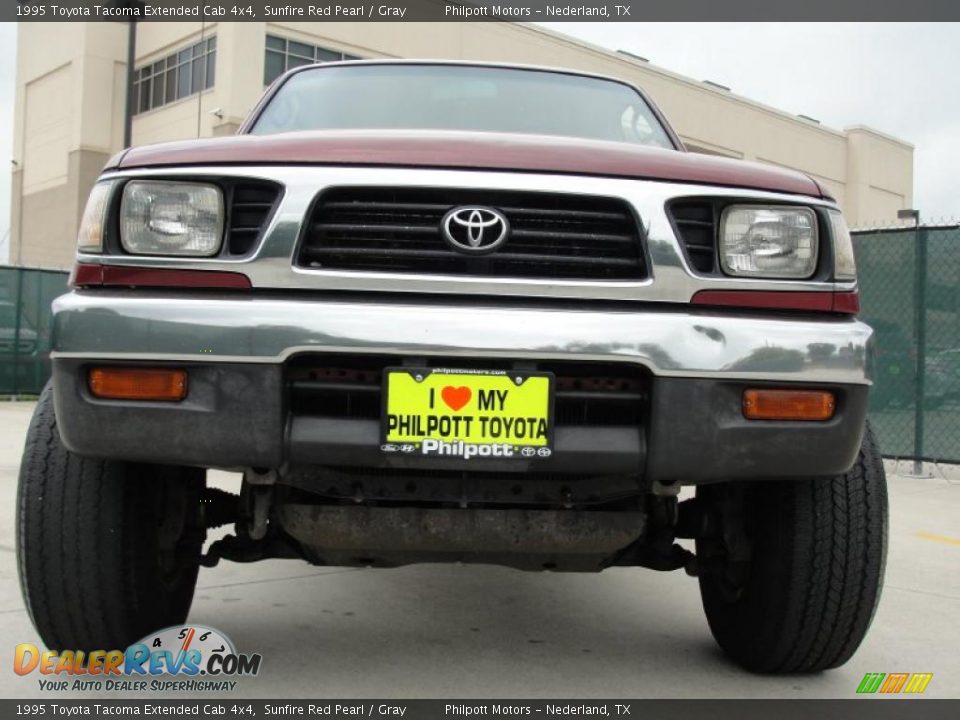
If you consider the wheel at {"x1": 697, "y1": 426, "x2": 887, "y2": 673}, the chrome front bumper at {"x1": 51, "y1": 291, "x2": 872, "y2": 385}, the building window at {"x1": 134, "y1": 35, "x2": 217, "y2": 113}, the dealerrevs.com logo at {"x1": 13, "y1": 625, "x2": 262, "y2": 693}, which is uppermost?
the building window at {"x1": 134, "y1": 35, "x2": 217, "y2": 113}

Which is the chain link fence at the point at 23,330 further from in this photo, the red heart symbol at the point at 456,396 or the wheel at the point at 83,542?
the red heart symbol at the point at 456,396

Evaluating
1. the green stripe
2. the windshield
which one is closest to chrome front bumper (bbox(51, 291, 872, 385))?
the green stripe

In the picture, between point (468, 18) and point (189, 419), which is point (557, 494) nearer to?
point (189, 419)

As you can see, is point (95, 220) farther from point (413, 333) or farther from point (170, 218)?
point (413, 333)

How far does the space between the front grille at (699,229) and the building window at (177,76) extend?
27220mm

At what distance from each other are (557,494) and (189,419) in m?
0.86

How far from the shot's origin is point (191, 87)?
28.8 m

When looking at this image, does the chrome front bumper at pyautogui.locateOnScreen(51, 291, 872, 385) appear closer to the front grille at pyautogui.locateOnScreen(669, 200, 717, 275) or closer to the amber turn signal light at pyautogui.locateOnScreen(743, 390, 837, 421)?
the amber turn signal light at pyautogui.locateOnScreen(743, 390, 837, 421)

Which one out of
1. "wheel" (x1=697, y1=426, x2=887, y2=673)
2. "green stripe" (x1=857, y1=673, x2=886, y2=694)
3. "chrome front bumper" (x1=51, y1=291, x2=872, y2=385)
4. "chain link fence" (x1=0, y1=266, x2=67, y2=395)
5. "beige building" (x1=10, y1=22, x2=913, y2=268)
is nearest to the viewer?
"chrome front bumper" (x1=51, y1=291, x2=872, y2=385)

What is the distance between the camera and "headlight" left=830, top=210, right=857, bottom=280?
226cm

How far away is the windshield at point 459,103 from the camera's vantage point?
3.46 metres

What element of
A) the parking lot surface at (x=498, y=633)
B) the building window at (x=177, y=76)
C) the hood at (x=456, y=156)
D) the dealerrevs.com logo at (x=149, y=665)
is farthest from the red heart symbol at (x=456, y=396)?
the building window at (x=177, y=76)

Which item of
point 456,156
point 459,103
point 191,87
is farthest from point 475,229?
point 191,87

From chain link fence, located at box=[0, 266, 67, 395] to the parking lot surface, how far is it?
35.7 feet
